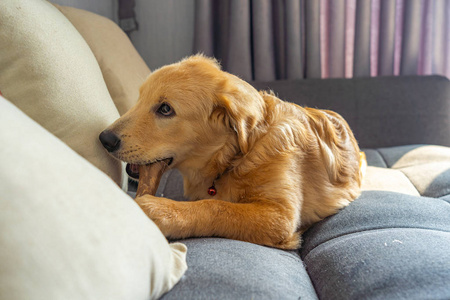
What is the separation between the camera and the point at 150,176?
130 centimetres

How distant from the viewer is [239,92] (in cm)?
136

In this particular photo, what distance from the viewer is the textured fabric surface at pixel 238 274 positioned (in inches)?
29.8

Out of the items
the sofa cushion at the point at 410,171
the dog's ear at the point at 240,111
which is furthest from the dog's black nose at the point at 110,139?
the sofa cushion at the point at 410,171

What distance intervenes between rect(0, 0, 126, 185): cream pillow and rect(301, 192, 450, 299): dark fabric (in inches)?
29.9

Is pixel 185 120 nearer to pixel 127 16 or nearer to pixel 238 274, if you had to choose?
pixel 238 274

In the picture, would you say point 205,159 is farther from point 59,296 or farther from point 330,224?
point 59,296

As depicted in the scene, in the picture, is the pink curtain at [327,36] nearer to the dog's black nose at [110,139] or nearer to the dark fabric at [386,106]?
the dark fabric at [386,106]

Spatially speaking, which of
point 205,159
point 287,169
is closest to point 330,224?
point 287,169

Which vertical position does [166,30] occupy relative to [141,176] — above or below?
above

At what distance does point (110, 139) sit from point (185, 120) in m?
0.26

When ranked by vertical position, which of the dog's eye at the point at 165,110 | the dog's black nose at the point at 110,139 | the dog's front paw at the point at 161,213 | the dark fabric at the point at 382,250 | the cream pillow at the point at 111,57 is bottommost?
the dark fabric at the point at 382,250

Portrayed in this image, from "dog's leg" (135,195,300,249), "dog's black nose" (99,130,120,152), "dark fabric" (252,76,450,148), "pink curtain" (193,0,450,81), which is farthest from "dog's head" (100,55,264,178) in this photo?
"pink curtain" (193,0,450,81)

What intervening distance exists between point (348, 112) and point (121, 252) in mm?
2325

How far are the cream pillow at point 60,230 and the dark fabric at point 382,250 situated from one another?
474mm
